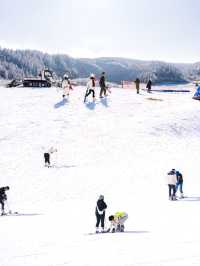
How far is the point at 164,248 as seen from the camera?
34.9ft

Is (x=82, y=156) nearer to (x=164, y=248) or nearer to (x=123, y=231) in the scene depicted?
(x=123, y=231)

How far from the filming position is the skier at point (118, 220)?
13256mm

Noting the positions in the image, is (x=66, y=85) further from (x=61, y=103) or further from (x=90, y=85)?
(x=90, y=85)

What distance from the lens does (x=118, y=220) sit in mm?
13273

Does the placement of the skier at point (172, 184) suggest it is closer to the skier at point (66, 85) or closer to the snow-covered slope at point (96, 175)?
the snow-covered slope at point (96, 175)

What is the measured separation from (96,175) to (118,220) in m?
8.71

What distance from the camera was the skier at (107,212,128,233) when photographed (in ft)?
43.5

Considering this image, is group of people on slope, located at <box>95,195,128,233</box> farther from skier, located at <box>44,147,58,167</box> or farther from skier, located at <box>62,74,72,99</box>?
skier, located at <box>62,74,72,99</box>

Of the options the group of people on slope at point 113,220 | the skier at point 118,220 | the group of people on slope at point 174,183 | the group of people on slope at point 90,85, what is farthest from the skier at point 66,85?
the skier at point 118,220

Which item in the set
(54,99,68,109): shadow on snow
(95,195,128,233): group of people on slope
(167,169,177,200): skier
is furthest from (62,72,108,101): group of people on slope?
(95,195,128,233): group of people on slope

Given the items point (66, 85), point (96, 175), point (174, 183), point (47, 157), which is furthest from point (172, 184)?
point (66, 85)

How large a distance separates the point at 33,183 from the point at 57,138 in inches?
271

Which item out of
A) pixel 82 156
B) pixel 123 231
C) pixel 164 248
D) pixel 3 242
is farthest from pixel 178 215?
pixel 82 156

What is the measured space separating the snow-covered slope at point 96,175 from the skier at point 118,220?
28 centimetres
